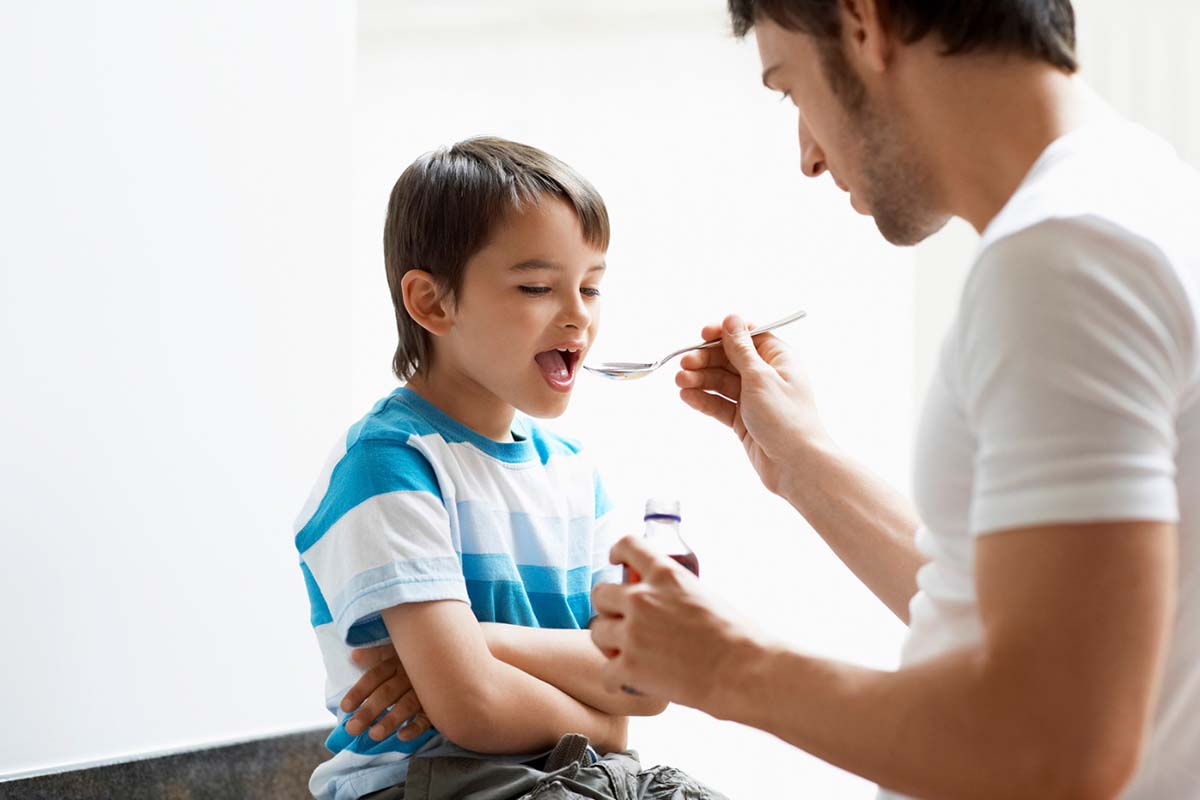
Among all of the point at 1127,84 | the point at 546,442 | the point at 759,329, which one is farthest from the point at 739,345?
the point at 1127,84

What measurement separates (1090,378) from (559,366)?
0.89 meters

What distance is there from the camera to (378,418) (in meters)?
1.39

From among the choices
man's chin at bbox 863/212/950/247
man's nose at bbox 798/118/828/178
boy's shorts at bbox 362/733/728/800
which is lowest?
boy's shorts at bbox 362/733/728/800

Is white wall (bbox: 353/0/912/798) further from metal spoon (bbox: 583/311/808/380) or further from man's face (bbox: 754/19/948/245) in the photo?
man's face (bbox: 754/19/948/245)

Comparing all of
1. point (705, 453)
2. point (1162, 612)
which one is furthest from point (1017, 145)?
point (705, 453)

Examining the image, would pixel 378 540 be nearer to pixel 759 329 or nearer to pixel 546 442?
pixel 546 442

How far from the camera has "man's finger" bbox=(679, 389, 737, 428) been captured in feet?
5.03

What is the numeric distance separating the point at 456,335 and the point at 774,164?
2.52 meters

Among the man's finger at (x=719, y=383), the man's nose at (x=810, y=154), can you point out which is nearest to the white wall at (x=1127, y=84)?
the man's finger at (x=719, y=383)

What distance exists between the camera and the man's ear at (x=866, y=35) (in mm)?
885

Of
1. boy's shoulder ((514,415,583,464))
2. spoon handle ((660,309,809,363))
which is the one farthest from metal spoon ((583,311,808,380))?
boy's shoulder ((514,415,583,464))

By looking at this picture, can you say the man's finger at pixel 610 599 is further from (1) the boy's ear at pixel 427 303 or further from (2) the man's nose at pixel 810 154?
(1) the boy's ear at pixel 427 303

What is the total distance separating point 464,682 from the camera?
122 cm

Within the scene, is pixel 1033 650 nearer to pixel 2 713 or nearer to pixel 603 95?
pixel 2 713
